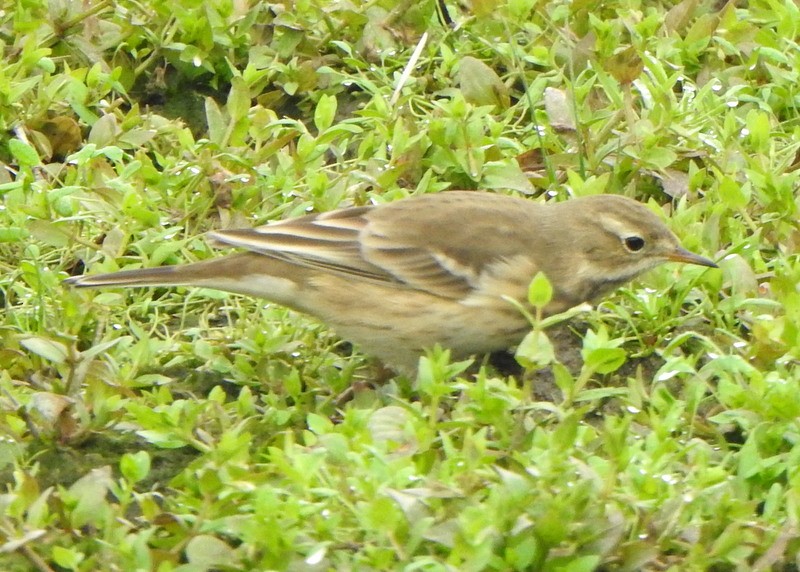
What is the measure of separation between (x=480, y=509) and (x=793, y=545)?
101 cm

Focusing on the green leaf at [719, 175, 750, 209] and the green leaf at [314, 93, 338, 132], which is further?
the green leaf at [314, 93, 338, 132]

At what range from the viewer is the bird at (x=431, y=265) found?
6242 mm

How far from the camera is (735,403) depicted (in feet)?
18.0

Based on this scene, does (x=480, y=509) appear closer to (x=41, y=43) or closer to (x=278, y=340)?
(x=278, y=340)

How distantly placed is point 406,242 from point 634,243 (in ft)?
3.23

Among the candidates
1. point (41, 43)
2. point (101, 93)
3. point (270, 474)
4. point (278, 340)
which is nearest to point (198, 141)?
point (101, 93)

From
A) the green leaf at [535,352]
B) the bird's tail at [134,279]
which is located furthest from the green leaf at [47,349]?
the green leaf at [535,352]

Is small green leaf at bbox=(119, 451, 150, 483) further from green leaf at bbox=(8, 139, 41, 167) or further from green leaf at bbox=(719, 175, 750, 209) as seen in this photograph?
green leaf at bbox=(719, 175, 750, 209)

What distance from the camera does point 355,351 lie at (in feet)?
21.6

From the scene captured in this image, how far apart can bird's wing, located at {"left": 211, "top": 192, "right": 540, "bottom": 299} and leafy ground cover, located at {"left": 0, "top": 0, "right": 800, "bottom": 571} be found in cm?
39

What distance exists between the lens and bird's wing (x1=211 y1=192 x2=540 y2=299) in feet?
20.8

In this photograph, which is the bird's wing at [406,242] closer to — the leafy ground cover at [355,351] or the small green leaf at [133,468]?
the leafy ground cover at [355,351]

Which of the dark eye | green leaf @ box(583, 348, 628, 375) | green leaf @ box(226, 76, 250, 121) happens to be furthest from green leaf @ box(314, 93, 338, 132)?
green leaf @ box(583, 348, 628, 375)

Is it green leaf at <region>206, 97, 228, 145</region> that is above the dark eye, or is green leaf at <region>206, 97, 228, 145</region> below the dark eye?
above
